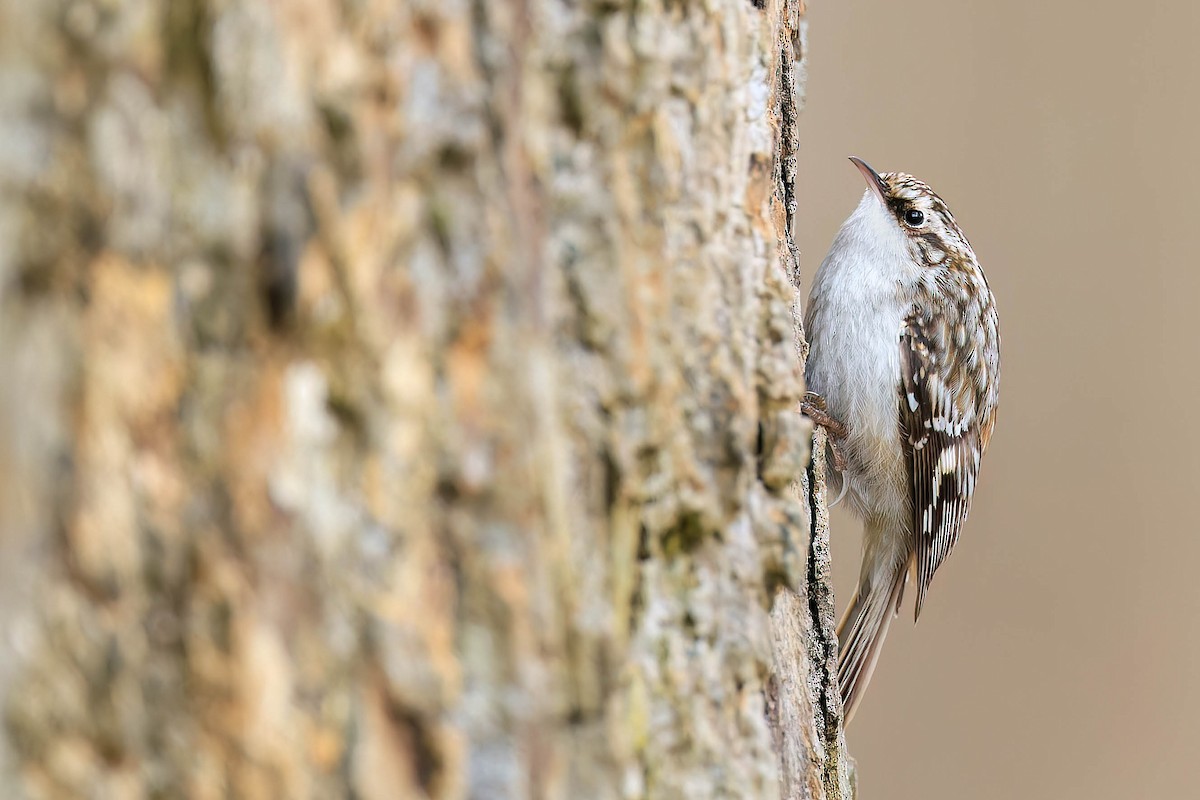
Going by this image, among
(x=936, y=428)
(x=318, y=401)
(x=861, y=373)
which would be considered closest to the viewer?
(x=318, y=401)

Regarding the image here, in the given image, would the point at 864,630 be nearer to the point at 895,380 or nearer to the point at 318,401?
the point at 895,380

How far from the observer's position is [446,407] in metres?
0.62

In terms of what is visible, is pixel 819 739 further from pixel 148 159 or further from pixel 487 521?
pixel 148 159

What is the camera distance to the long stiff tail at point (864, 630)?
1.83 m

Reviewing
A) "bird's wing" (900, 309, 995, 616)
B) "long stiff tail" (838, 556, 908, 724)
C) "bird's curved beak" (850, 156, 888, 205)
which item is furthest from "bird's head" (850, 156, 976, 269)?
"long stiff tail" (838, 556, 908, 724)

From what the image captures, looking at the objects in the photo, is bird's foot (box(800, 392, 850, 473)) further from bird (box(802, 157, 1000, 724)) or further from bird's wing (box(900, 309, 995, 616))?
→ bird's wing (box(900, 309, 995, 616))

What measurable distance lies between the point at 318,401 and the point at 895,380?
1457 mm

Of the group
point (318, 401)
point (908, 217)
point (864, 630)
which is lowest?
point (864, 630)

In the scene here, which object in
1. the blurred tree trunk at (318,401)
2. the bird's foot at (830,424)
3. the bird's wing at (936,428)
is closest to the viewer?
the blurred tree trunk at (318,401)

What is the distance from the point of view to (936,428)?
6.54 ft

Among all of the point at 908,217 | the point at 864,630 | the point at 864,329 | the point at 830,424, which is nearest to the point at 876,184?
the point at 908,217

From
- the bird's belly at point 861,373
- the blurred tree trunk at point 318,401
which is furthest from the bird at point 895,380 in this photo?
the blurred tree trunk at point 318,401

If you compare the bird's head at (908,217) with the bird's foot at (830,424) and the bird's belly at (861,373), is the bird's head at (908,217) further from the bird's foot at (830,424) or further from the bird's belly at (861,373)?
the bird's foot at (830,424)

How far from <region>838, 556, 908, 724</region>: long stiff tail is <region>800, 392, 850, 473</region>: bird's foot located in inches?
9.8
